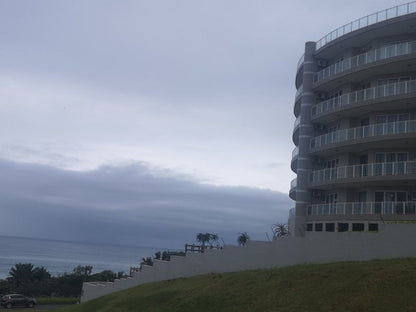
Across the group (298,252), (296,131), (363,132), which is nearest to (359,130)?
(363,132)

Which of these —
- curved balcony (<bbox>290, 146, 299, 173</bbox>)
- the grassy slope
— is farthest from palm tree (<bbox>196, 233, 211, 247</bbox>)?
the grassy slope

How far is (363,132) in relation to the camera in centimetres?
3875

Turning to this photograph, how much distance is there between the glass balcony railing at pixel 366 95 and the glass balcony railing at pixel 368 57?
1.92 meters

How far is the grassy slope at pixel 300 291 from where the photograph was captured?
19.3 meters

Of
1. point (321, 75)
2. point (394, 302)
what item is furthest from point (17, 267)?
point (394, 302)

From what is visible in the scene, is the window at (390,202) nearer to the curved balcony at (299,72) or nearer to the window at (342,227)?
the window at (342,227)

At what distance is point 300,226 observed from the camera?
42938 mm

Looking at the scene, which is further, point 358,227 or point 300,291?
point 358,227

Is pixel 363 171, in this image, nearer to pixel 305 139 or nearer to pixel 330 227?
pixel 330 227

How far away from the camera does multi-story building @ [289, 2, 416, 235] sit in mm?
36531

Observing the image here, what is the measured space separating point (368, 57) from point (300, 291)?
22.2 m

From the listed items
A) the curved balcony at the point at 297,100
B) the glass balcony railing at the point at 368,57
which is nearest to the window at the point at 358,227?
the glass balcony railing at the point at 368,57

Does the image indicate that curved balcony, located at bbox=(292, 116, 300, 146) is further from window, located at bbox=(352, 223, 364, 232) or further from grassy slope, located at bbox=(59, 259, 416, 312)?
grassy slope, located at bbox=(59, 259, 416, 312)

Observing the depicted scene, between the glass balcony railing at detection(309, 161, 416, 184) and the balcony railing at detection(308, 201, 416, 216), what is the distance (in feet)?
6.26
